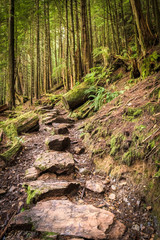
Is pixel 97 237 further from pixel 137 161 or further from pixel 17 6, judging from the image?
pixel 17 6

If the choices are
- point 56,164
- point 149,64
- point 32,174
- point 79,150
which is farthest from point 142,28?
point 32,174

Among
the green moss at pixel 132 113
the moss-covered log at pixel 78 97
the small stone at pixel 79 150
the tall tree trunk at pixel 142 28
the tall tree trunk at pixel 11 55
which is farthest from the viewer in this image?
the tall tree trunk at pixel 11 55

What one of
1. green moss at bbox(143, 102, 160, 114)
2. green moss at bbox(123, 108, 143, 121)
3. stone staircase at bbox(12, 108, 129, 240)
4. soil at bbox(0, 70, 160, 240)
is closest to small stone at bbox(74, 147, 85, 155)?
soil at bbox(0, 70, 160, 240)

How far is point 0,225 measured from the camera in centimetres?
200

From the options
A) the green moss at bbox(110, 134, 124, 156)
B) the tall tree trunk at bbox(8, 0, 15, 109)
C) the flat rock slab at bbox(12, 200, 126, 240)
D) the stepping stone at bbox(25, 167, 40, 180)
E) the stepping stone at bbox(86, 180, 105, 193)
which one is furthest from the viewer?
the tall tree trunk at bbox(8, 0, 15, 109)

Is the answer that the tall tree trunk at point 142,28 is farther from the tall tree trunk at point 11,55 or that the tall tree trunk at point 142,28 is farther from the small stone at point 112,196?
the tall tree trunk at point 11,55

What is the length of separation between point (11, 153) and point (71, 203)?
238cm

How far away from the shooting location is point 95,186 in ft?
8.25

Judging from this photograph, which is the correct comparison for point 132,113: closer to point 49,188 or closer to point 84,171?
point 84,171

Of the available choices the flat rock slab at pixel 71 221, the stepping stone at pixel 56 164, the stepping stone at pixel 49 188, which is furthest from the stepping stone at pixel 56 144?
the flat rock slab at pixel 71 221

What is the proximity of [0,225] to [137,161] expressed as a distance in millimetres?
2352

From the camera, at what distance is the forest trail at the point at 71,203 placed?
1.67 meters

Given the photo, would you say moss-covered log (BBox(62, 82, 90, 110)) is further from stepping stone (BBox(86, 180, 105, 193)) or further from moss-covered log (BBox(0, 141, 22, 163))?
stepping stone (BBox(86, 180, 105, 193))

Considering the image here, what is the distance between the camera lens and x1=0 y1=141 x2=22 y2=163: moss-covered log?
3.49 meters
